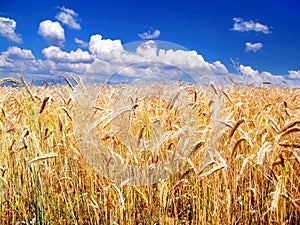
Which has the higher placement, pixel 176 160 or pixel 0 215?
pixel 176 160

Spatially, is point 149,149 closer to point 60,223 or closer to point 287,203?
point 60,223

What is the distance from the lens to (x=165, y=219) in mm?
1688

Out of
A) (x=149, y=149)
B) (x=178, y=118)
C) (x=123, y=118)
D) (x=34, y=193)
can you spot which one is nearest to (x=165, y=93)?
(x=178, y=118)

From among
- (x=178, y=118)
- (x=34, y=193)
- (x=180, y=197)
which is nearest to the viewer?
(x=34, y=193)

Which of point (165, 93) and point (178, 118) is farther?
point (165, 93)

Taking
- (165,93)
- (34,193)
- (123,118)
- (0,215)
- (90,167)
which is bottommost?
(0,215)

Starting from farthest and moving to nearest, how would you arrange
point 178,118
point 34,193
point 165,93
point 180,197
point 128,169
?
point 165,93, point 178,118, point 180,197, point 34,193, point 128,169

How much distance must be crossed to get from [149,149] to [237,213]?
2.09 ft

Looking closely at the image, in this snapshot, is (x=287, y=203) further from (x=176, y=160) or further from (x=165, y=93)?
(x=165, y=93)

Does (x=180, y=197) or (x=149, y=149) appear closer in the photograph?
(x=149, y=149)

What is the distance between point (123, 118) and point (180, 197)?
0.63m

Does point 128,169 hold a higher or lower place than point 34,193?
higher

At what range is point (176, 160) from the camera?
1883 mm

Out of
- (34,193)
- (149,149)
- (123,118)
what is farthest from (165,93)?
(34,193)
